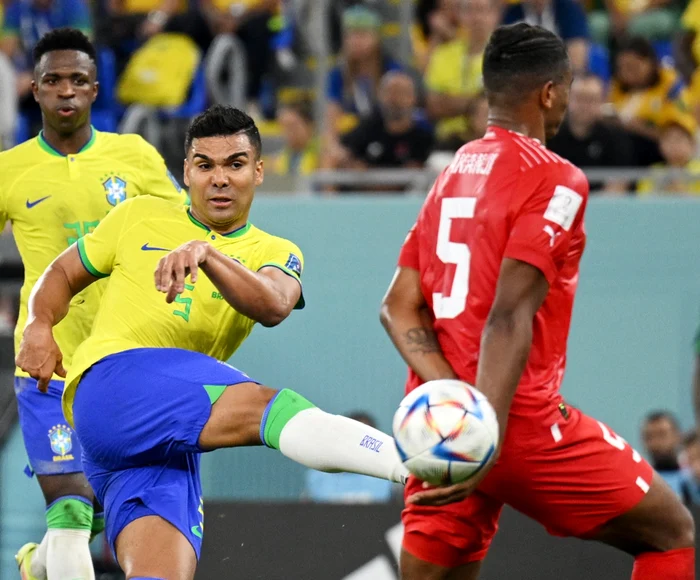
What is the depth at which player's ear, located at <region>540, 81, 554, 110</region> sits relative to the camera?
4465 mm

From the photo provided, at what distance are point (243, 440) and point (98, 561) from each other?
392cm

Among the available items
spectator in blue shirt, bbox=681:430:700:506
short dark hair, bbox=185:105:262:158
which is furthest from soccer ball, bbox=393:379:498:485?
spectator in blue shirt, bbox=681:430:700:506

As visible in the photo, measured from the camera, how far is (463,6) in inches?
407

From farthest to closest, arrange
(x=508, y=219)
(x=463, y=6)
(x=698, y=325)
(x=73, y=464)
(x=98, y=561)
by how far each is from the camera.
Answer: (x=463, y=6)
(x=698, y=325)
(x=98, y=561)
(x=73, y=464)
(x=508, y=219)

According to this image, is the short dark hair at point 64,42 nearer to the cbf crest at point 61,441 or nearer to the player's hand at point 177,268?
the cbf crest at point 61,441

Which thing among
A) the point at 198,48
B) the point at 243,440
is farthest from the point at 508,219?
the point at 198,48

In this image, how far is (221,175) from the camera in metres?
4.55

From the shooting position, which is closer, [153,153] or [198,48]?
[153,153]

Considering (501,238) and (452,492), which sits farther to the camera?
(501,238)

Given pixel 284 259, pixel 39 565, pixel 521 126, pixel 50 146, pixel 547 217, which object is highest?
pixel 521 126

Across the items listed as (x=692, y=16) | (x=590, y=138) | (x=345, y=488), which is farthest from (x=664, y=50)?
(x=345, y=488)

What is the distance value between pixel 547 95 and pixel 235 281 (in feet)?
4.19

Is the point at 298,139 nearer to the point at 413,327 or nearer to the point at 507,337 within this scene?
the point at 413,327

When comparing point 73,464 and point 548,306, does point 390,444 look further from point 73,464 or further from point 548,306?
point 73,464
